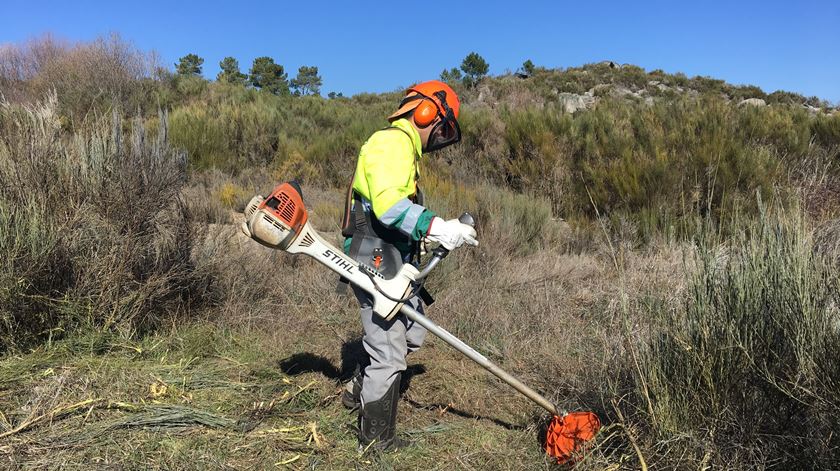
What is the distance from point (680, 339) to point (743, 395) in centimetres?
35

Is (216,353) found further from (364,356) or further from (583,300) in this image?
(583,300)

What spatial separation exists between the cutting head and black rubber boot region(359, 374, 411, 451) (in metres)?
0.84

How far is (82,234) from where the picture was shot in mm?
4086

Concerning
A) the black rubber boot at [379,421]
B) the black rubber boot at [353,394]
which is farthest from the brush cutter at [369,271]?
the black rubber boot at [353,394]

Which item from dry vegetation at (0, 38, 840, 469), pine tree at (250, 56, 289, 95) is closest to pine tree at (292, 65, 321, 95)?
pine tree at (250, 56, 289, 95)

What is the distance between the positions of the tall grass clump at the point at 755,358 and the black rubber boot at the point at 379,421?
4.20 ft

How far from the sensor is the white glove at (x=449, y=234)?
262 centimetres

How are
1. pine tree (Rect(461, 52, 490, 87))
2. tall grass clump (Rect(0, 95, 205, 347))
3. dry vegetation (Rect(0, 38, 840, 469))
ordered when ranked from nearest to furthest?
dry vegetation (Rect(0, 38, 840, 469)), tall grass clump (Rect(0, 95, 205, 347)), pine tree (Rect(461, 52, 490, 87))

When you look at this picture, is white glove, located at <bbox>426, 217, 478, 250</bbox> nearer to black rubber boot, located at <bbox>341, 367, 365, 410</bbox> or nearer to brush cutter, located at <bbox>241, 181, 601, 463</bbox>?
brush cutter, located at <bbox>241, 181, 601, 463</bbox>

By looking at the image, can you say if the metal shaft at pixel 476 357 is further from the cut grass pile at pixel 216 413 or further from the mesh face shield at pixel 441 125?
the mesh face shield at pixel 441 125

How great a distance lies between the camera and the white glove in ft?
8.58

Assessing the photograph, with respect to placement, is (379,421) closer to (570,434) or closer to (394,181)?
(570,434)

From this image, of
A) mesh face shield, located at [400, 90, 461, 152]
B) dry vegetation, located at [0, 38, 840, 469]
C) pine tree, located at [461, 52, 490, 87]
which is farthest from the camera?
pine tree, located at [461, 52, 490, 87]

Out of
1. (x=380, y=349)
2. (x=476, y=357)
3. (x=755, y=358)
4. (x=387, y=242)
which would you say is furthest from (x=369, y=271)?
(x=755, y=358)
